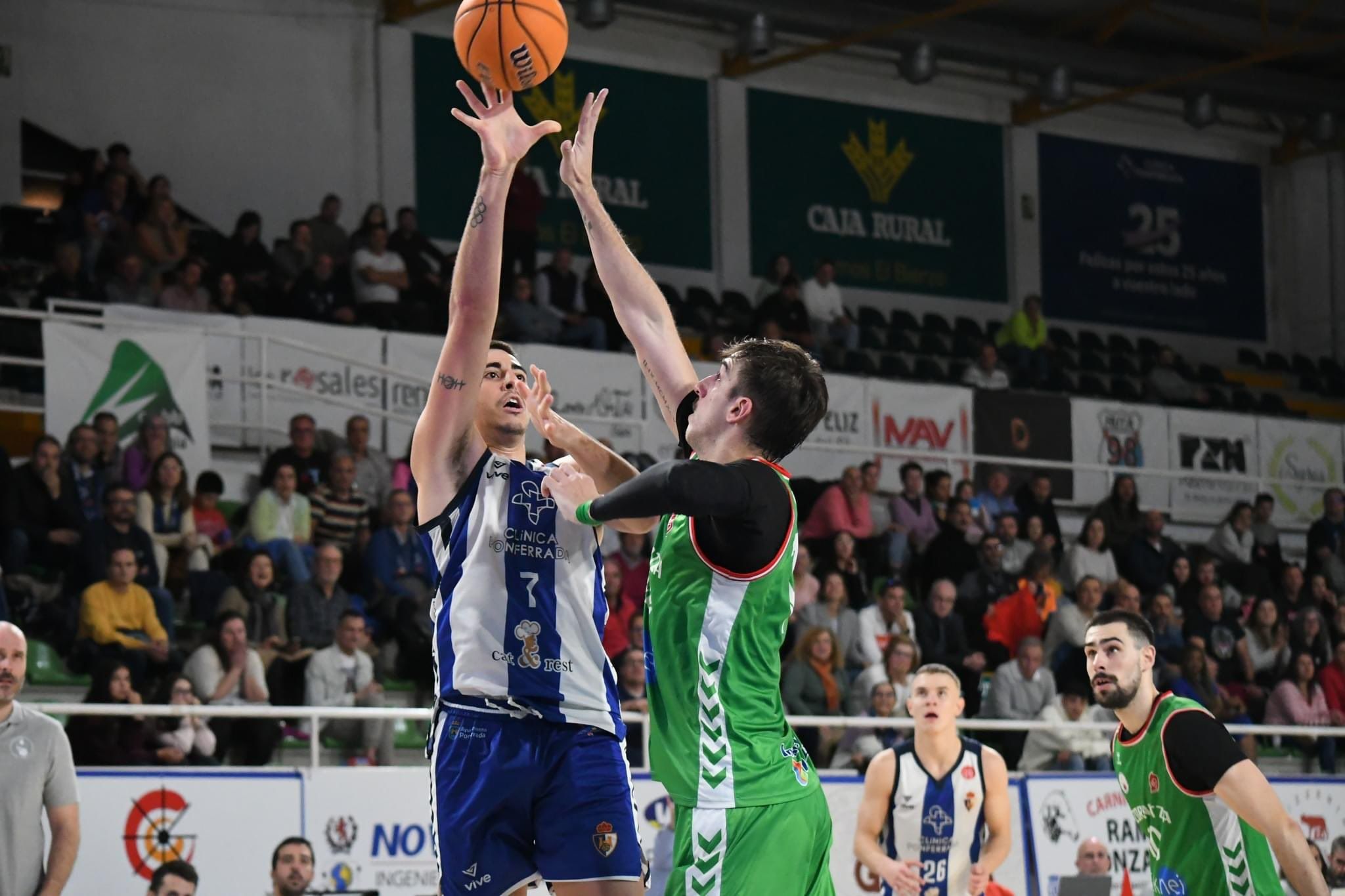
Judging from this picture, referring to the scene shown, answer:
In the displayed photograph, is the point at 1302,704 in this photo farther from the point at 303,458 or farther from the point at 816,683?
the point at 303,458

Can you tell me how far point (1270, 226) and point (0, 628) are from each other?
23.3 m

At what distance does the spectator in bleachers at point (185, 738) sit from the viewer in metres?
10.2

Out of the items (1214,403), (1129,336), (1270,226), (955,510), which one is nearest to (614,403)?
(955,510)

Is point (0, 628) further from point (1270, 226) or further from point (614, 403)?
point (1270, 226)

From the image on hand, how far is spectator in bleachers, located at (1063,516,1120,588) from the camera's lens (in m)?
16.6

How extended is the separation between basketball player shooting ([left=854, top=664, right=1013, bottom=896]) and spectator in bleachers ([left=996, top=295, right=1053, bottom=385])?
12737 mm

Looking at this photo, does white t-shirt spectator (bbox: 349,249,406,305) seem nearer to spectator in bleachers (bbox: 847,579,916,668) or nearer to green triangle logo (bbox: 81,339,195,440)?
green triangle logo (bbox: 81,339,195,440)

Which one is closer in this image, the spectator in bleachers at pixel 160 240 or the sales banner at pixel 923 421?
the spectator in bleachers at pixel 160 240

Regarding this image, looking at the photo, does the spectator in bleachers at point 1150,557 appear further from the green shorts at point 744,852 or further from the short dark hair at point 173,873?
the green shorts at point 744,852

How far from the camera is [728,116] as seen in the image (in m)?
22.7

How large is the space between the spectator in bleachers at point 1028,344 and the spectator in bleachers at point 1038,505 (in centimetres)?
347

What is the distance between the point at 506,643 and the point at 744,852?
1.01 meters

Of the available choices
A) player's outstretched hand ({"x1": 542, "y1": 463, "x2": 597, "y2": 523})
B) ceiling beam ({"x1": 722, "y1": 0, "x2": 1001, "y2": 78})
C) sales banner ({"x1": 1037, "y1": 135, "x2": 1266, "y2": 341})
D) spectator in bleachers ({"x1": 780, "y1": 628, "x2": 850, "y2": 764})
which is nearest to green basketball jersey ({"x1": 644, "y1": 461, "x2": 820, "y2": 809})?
player's outstretched hand ({"x1": 542, "y1": 463, "x2": 597, "y2": 523})

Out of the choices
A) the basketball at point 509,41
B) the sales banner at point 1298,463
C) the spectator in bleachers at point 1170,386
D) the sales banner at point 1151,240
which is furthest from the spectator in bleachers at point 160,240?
the sales banner at point 1151,240
